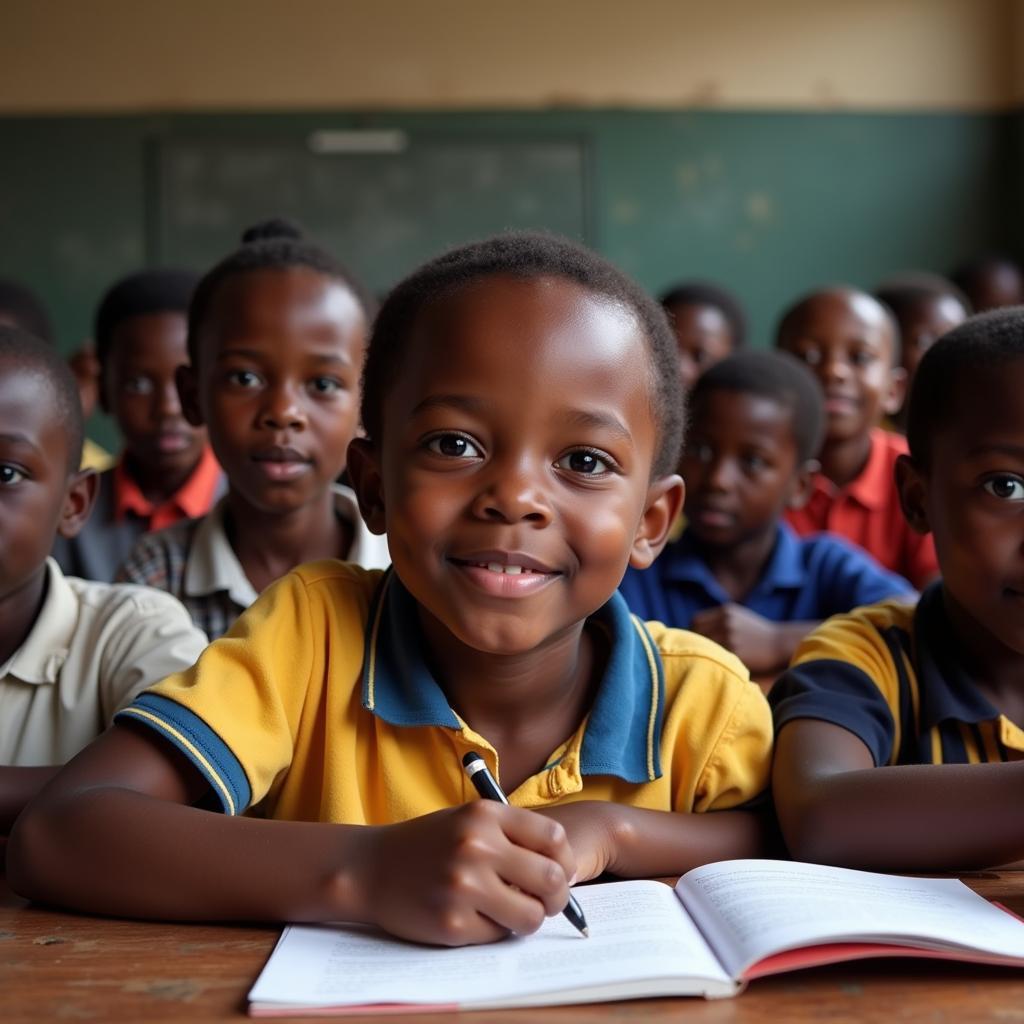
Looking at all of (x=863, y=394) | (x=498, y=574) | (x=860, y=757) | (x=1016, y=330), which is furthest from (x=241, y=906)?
(x=863, y=394)

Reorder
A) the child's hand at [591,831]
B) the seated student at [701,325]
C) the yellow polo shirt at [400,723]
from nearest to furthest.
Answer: the child's hand at [591,831] → the yellow polo shirt at [400,723] → the seated student at [701,325]

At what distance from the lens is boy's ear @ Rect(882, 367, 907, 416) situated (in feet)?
11.5

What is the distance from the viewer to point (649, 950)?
78cm

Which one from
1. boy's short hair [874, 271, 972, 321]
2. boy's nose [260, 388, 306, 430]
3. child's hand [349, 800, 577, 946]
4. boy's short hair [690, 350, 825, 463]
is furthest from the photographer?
boy's short hair [874, 271, 972, 321]

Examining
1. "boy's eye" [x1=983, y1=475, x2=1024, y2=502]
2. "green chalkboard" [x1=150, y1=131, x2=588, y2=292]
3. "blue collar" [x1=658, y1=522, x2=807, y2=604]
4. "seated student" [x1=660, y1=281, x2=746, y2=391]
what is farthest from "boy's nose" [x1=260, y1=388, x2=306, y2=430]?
"green chalkboard" [x1=150, y1=131, x2=588, y2=292]

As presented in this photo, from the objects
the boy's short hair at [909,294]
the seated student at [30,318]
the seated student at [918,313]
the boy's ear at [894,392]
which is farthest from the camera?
the boy's short hair at [909,294]

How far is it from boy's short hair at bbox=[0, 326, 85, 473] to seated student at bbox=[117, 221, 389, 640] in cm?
44

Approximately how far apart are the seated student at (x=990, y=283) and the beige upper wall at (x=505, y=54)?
1.46 meters

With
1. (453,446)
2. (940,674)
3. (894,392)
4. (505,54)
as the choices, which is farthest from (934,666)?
(505,54)

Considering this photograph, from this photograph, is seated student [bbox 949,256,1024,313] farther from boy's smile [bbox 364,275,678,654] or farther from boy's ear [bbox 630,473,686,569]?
boy's smile [bbox 364,275,678,654]

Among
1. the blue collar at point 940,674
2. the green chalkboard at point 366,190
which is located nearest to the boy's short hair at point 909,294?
the green chalkboard at point 366,190

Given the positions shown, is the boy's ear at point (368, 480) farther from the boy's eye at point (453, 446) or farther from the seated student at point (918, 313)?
the seated student at point (918, 313)

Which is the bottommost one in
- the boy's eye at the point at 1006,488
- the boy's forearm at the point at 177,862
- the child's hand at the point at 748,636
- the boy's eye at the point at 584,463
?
the child's hand at the point at 748,636

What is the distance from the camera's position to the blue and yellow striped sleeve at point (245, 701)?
1.02m
